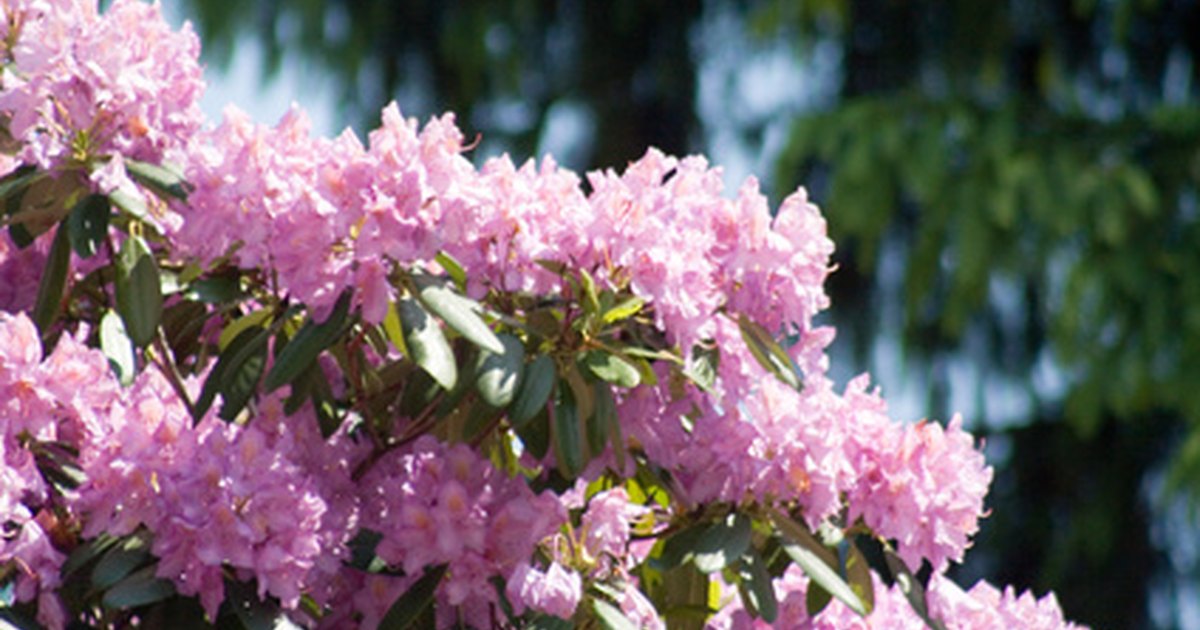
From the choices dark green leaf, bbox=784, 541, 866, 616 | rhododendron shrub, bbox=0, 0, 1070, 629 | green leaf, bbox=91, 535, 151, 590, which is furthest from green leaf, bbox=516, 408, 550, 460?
green leaf, bbox=91, 535, 151, 590

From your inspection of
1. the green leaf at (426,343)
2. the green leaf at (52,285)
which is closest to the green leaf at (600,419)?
the green leaf at (426,343)

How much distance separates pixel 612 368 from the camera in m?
1.77

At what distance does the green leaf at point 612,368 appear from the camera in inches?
69.2

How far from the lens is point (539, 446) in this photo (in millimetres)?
1830

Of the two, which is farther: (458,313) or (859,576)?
(859,576)

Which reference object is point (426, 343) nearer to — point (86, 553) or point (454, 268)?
point (454, 268)

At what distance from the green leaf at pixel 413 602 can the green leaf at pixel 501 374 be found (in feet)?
0.53

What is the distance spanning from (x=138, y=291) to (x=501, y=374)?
32cm

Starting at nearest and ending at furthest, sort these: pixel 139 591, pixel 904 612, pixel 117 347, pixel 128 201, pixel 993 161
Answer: pixel 139 591, pixel 128 201, pixel 117 347, pixel 904 612, pixel 993 161

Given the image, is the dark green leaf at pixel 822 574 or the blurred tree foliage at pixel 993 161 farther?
the blurred tree foliage at pixel 993 161

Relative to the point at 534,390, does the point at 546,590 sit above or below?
below

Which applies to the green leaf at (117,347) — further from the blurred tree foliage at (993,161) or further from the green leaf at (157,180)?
the blurred tree foliage at (993,161)

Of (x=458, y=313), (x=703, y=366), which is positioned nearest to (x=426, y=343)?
(x=458, y=313)

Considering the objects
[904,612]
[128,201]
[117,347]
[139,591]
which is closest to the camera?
[139,591]
